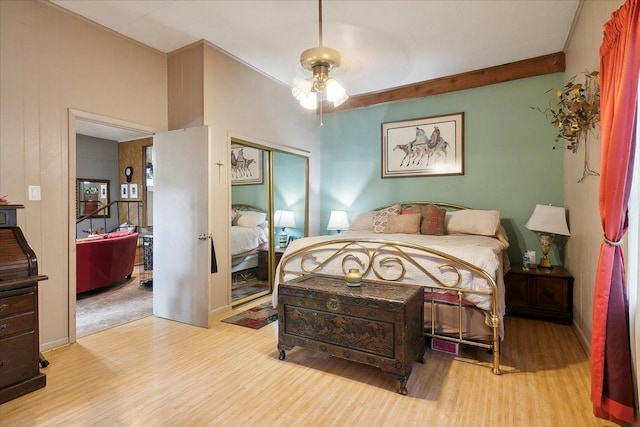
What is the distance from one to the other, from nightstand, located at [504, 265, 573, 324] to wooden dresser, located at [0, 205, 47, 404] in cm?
416

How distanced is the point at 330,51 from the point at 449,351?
254 cm

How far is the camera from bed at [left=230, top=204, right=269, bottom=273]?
394 cm

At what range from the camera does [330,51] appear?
2504mm

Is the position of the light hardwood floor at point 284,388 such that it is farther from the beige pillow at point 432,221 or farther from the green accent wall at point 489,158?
the green accent wall at point 489,158

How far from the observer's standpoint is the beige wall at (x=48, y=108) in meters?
2.54

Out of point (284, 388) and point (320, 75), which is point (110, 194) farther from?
point (284, 388)

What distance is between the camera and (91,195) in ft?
22.1

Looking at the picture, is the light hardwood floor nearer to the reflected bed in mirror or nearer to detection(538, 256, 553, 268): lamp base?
detection(538, 256, 553, 268): lamp base

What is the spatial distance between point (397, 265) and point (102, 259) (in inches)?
157

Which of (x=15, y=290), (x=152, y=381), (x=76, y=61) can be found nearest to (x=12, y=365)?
(x=15, y=290)

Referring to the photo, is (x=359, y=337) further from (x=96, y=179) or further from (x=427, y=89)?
(x=96, y=179)

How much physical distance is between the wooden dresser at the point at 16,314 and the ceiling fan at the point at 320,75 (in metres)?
2.24

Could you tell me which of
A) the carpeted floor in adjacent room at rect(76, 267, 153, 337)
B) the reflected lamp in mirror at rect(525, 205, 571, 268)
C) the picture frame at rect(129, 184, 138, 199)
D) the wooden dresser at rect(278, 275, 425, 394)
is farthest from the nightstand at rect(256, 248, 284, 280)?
the picture frame at rect(129, 184, 138, 199)

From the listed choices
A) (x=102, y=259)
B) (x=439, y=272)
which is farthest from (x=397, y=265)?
(x=102, y=259)
